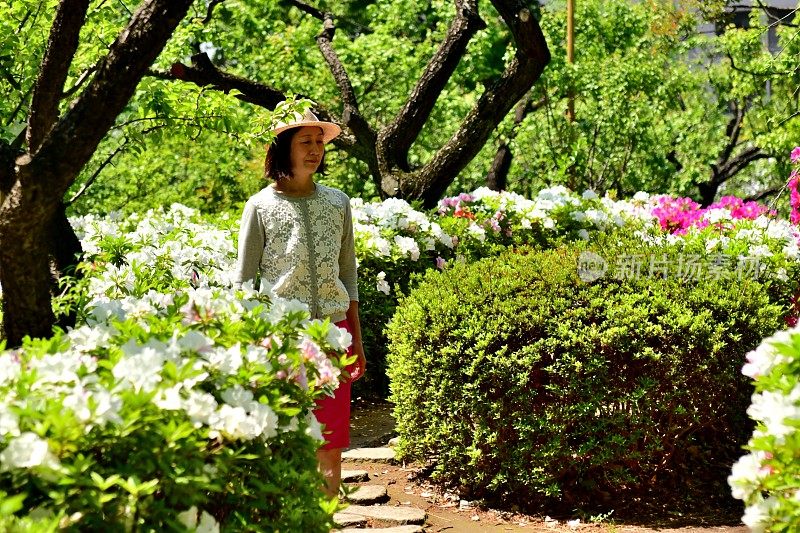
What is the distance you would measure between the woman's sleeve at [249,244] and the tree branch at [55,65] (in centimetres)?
87

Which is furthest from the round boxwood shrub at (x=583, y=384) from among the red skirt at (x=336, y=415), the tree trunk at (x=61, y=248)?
the tree trunk at (x=61, y=248)

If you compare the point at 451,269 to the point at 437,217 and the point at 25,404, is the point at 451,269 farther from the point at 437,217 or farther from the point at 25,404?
the point at 25,404

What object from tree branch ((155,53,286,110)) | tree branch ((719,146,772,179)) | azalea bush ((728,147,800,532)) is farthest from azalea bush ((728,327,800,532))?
tree branch ((719,146,772,179))

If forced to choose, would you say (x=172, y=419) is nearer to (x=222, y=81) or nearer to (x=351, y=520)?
(x=351, y=520)

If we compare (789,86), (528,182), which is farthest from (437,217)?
(789,86)

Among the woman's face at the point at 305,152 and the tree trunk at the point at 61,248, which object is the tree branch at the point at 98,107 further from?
the tree trunk at the point at 61,248

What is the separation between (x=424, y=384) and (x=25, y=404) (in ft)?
11.2

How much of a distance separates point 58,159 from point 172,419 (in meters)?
1.05

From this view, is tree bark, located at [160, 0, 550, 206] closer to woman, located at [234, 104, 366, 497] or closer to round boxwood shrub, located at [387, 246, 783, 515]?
round boxwood shrub, located at [387, 246, 783, 515]

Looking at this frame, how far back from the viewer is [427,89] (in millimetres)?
10391

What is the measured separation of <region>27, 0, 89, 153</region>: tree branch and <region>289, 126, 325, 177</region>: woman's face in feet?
3.25

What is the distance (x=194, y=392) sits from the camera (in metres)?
2.47

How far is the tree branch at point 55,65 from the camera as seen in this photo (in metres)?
3.46

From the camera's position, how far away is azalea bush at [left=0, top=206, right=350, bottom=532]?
7.13 ft
